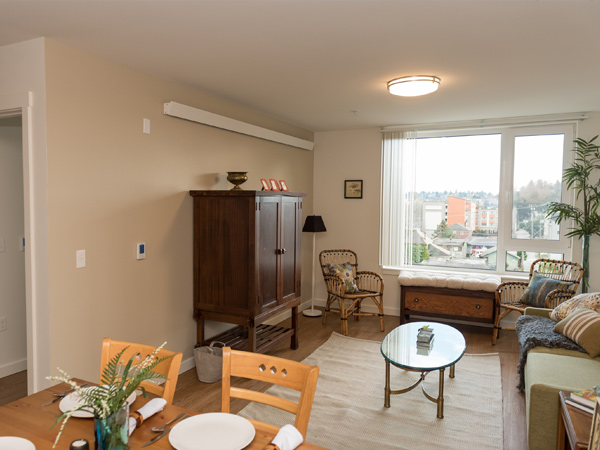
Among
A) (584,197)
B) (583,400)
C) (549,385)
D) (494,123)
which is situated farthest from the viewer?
(494,123)

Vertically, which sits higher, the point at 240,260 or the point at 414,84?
the point at 414,84

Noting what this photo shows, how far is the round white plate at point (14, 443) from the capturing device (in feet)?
4.05

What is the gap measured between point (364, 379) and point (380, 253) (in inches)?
95.0

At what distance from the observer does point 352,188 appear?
5.94 meters

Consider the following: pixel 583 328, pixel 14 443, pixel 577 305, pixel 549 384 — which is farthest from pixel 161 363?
pixel 577 305

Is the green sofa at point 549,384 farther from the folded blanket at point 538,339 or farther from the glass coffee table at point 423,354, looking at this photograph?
the glass coffee table at point 423,354

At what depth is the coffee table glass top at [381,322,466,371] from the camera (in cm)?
289

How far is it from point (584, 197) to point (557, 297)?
50.8 inches

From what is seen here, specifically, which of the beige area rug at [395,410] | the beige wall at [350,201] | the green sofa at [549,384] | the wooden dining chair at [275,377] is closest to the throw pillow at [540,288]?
the beige area rug at [395,410]

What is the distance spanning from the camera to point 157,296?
137 inches

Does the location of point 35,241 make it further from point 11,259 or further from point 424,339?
point 424,339

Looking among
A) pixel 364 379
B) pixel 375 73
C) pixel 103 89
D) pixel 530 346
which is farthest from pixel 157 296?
pixel 530 346

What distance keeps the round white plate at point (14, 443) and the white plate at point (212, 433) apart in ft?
1.32

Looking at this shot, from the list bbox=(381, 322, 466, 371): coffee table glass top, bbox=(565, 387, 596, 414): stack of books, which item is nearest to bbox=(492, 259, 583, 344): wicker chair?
bbox=(381, 322, 466, 371): coffee table glass top
